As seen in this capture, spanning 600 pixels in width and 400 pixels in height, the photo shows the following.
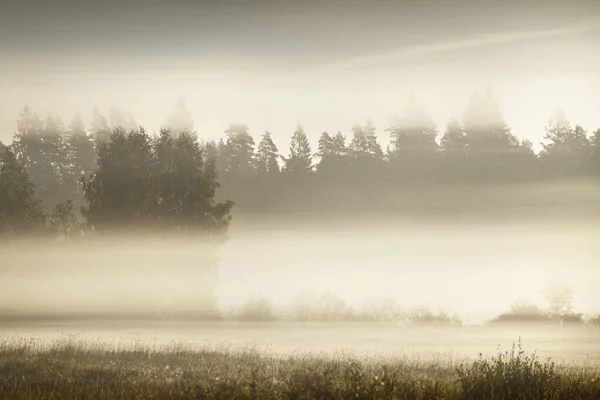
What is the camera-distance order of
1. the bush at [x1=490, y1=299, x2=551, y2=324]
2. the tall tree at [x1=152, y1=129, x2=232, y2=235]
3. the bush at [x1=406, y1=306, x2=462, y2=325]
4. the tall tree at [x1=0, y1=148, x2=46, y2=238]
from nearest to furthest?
the tall tree at [x1=152, y1=129, x2=232, y2=235] < the tall tree at [x1=0, y1=148, x2=46, y2=238] < the bush at [x1=406, y1=306, x2=462, y2=325] < the bush at [x1=490, y1=299, x2=551, y2=324]

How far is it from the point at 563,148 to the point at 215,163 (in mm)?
82417

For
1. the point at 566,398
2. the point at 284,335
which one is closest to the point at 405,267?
the point at 284,335

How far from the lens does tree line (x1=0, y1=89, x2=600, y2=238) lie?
53906 millimetres

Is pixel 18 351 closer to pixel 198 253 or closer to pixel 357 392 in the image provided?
pixel 357 392

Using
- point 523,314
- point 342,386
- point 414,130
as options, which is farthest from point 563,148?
point 342,386

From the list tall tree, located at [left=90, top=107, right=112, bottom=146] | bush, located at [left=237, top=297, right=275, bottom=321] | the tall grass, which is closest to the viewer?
the tall grass

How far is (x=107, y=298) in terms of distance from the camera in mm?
58094

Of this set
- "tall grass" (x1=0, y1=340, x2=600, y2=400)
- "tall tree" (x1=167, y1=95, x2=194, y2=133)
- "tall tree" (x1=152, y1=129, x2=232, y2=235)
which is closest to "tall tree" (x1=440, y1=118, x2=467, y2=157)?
"tall tree" (x1=167, y1=95, x2=194, y2=133)

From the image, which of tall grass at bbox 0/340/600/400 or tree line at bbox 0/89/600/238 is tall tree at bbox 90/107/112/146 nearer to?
tree line at bbox 0/89/600/238

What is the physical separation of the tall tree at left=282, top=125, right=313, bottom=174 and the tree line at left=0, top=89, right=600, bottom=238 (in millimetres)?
196

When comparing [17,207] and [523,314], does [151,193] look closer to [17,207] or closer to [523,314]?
[17,207]

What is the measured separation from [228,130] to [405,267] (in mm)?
43272

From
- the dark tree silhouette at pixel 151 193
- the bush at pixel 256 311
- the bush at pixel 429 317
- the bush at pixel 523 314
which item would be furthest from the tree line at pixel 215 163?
the bush at pixel 523 314

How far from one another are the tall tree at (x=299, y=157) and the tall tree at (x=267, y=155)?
2299 mm
